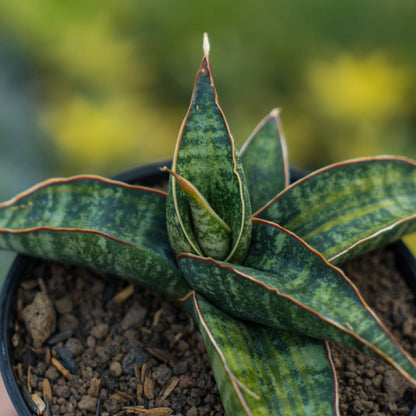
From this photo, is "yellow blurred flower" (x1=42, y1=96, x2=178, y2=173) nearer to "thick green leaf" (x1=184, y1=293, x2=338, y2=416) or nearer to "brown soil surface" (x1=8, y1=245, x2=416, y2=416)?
"brown soil surface" (x1=8, y1=245, x2=416, y2=416)

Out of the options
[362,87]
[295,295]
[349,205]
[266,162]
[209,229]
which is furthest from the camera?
[362,87]

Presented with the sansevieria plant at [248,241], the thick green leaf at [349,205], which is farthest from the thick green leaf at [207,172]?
the thick green leaf at [349,205]

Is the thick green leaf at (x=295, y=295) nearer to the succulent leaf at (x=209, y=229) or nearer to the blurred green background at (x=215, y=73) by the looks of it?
the succulent leaf at (x=209, y=229)

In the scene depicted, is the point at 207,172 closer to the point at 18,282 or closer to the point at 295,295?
the point at 295,295

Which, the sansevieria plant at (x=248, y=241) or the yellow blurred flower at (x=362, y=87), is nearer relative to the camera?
the sansevieria plant at (x=248, y=241)

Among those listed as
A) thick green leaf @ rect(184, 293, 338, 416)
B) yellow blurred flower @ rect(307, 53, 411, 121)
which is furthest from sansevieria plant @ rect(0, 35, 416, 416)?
yellow blurred flower @ rect(307, 53, 411, 121)

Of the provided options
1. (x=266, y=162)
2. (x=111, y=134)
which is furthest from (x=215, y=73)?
(x=266, y=162)
